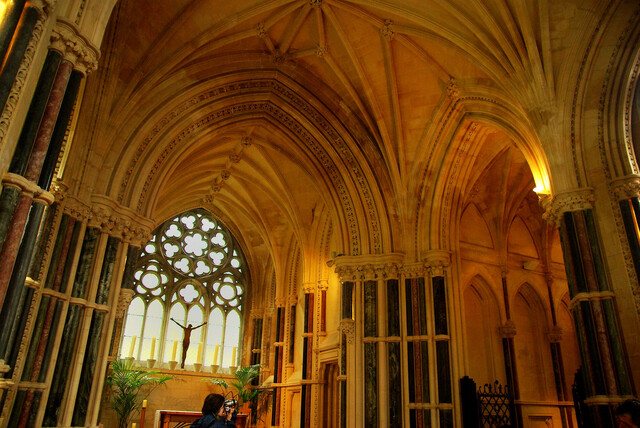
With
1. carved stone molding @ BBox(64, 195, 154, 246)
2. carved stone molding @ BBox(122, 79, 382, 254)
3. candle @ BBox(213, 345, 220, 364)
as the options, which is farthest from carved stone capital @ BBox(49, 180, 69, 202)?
candle @ BBox(213, 345, 220, 364)

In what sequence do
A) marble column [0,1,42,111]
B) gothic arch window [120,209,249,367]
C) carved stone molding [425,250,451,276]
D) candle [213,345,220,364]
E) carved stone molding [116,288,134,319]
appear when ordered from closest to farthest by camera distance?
marble column [0,1,42,111] < carved stone molding [116,288,134,319] < carved stone molding [425,250,451,276] < gothic arch window [120,209,249,367] < candle [213,345,220,364]

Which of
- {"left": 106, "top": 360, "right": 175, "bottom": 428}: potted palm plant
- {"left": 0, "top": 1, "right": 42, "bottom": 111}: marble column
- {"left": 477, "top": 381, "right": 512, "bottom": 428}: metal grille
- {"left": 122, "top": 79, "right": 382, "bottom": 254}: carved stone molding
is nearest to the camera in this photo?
{"left": 0, "top": 1, "right": 42, "bottom": 111}: marble column

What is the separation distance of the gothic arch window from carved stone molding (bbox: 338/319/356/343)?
871 cm

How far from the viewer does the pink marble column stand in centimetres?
464

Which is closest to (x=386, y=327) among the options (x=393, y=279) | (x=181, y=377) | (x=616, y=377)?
(x=393, y=279)

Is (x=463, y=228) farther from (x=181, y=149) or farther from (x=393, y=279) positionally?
(x=181, y=149)

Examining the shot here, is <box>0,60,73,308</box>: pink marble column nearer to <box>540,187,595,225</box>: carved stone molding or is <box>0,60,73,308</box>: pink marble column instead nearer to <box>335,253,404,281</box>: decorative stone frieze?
<box>540,187,595,225</box>: carved stone molding

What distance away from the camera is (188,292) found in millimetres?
20422

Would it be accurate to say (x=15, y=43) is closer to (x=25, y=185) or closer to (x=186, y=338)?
(x=25, y=185)

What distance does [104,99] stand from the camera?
10375mm

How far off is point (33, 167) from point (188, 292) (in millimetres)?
16019

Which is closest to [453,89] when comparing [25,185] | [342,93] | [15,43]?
[342,93]

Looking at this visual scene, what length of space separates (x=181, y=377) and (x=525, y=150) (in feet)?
46.1

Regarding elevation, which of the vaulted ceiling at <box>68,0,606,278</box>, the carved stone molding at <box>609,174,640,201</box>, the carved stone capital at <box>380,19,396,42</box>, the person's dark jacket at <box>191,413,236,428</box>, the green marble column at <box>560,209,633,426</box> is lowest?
the person's dark jacket at <box>191,413,236,428</box>
